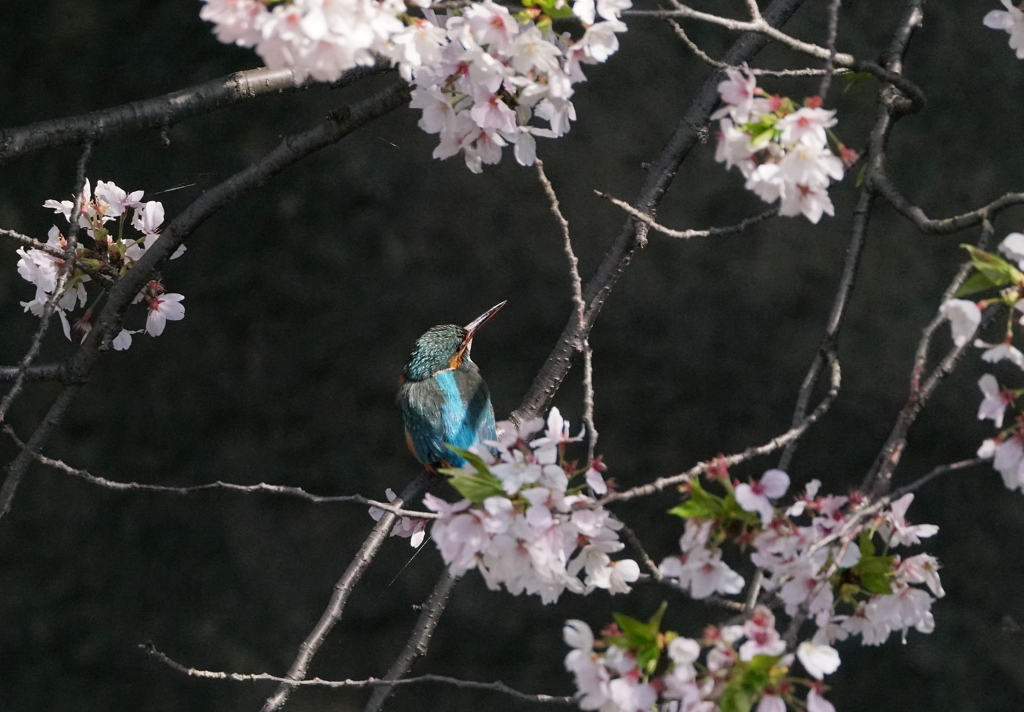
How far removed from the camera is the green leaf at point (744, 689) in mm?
972

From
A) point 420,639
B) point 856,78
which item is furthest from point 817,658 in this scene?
point 856,78

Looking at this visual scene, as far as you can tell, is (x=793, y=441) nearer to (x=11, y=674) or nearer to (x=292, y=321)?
(x=292, y=321)

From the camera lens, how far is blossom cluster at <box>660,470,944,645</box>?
3.52 ft

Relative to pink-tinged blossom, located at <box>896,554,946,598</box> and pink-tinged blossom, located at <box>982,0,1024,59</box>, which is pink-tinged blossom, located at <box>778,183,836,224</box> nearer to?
pink-tinged blossom, located at <box>896,554,946,598</box>

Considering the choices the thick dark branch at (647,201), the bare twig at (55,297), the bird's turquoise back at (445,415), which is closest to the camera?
the bare twig at (55,297)

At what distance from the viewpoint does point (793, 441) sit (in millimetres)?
1160

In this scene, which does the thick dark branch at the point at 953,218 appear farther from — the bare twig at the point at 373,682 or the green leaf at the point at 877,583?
the bare twig at the point at 373,682

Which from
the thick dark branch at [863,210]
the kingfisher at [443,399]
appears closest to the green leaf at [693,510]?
the thick dark branch at [863,210]

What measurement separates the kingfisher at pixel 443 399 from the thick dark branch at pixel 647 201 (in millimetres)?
592

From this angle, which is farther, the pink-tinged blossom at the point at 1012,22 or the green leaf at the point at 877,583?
the pink-tinged blossom at the point at 1012,22

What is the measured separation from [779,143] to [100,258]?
105cm

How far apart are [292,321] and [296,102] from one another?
0.64 metres

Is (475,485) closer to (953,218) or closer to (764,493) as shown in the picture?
(764,493)

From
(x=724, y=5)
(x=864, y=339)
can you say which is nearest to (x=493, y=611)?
(x=864, y=339)
